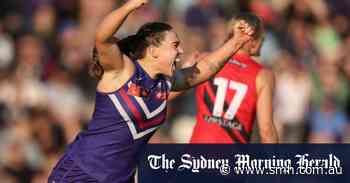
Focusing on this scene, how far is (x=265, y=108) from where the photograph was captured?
9141 mm

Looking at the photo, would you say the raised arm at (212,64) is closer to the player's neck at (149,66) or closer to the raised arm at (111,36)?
the player's neck at (149,66)

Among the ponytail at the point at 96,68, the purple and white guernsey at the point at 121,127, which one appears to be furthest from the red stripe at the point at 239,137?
the ponytail at the point at 96,68

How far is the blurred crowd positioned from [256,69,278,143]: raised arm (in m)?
2.62

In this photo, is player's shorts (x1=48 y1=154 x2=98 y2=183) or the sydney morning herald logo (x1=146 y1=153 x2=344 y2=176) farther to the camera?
the sydney morning herald logo (x1=146 y1=153 x2=344 y2=176)

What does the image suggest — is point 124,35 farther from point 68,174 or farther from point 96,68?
point 96,68

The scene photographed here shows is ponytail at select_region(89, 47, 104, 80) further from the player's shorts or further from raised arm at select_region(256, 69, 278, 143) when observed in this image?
raised arm at select_region(256, 69, 278, 143)

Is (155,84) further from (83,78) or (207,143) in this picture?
→ (83,78)

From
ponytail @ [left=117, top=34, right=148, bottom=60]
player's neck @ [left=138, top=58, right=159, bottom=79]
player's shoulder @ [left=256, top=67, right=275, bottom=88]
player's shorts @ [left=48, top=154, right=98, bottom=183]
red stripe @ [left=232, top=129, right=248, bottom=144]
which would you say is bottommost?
red stripe @ [left=232, top=129, right=248, bottom=144]

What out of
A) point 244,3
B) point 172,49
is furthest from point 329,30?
point 172,49

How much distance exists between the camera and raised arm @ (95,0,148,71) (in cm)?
662

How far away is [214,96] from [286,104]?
450cm

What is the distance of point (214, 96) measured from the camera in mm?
9383

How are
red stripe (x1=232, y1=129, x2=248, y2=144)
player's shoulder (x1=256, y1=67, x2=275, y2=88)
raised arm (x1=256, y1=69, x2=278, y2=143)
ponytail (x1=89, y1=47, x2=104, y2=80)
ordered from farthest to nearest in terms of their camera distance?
red stripe (x1=232, y1=129, x2=248, y2=144), player's shoulder (x1=256, y1=67, x2=275, y2=88), raised arm (x1=256, y1=69, x2=278, y2=143), ponytail (x1=89, y1=47, x2=104, y2=80)

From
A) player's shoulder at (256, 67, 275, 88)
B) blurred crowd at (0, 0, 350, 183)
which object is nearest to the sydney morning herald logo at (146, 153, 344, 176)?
player's shoulder at (256, 67, 275, 88)
